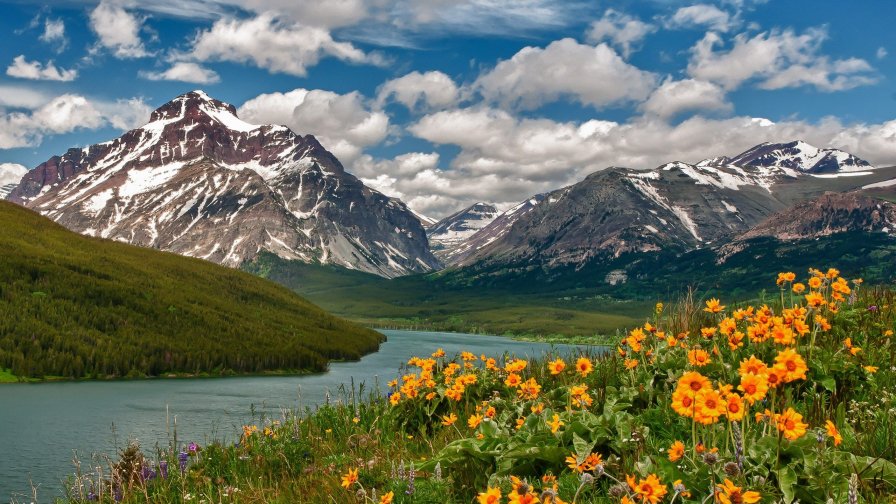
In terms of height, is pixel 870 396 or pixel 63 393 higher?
pixel 870 396

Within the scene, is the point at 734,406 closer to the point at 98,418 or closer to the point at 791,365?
the point at 791,365

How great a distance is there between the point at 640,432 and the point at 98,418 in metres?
79.5

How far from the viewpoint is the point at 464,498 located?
6633 mm

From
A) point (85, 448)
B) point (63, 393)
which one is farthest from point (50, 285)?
point (85, 448)

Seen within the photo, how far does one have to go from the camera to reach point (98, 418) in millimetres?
71062

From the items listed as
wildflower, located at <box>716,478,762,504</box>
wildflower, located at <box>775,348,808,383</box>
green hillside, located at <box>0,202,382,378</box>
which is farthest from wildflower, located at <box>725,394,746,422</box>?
green hillside, located at <box>0,202,382,378</box>

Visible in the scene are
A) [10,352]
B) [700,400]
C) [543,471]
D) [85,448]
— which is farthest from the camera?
[10,352]

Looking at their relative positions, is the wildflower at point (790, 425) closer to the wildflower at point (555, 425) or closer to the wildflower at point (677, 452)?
the wildflower at point (677, 452)

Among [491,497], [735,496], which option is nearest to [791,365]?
[735,496]

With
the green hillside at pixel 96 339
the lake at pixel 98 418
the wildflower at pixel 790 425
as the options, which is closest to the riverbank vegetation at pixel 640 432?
the wildflower at pixel 790 425

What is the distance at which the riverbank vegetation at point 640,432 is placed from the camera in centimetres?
483

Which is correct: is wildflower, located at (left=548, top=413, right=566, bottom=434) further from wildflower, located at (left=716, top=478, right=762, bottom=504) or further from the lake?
the lake

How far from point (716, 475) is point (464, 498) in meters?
2.85

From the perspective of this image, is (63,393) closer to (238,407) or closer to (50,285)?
(238,407)
